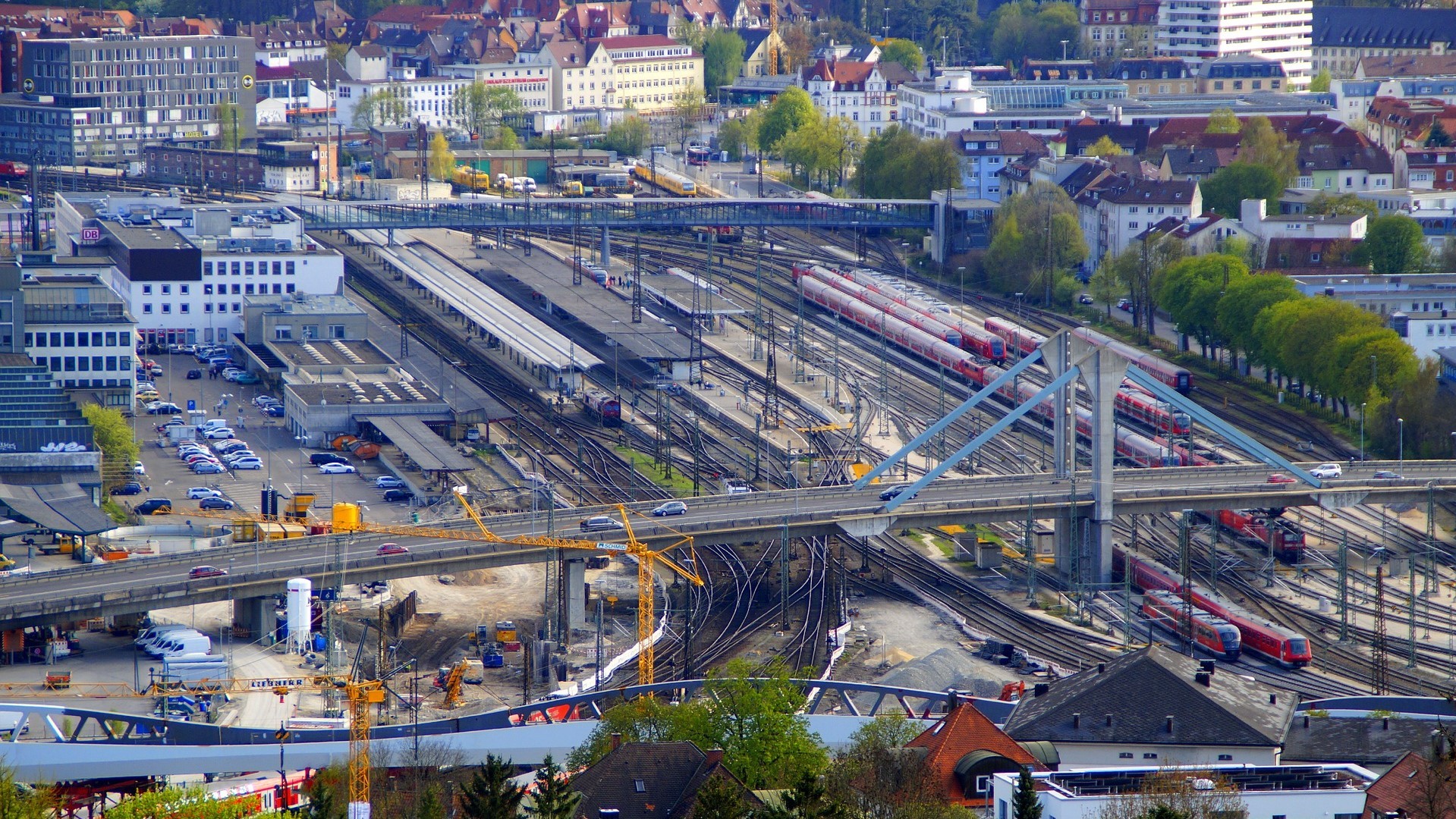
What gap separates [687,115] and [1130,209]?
45808 mm

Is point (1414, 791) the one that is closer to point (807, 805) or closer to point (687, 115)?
point (807, 805)

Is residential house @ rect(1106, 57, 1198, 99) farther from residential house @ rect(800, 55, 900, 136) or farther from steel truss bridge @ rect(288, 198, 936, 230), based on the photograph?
steel truss bridge @ rect(288, 198, 936, 230)

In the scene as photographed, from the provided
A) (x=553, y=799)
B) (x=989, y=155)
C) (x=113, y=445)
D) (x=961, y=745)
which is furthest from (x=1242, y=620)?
(x=989, y=155)

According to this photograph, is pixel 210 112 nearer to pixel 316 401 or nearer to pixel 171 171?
pixel 171 171


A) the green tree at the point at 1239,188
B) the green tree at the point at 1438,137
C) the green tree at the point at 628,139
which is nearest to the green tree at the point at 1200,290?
the green tree at the point at 1239,188

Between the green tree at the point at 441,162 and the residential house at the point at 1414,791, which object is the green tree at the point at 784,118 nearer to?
the green tree at the point at 441,162

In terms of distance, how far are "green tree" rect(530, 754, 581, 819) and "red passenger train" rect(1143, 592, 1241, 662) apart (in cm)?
2009

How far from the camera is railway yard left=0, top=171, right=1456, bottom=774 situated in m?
50.4

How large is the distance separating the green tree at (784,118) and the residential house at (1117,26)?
87.7 feet

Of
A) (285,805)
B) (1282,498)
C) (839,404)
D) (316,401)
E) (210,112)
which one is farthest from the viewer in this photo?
(210,112)

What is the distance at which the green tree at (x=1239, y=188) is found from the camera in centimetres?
9344

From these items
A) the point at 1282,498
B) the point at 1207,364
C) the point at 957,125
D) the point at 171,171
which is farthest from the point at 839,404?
the point at 171,171

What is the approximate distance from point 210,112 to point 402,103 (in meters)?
11.1

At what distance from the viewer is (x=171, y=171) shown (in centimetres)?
11606
